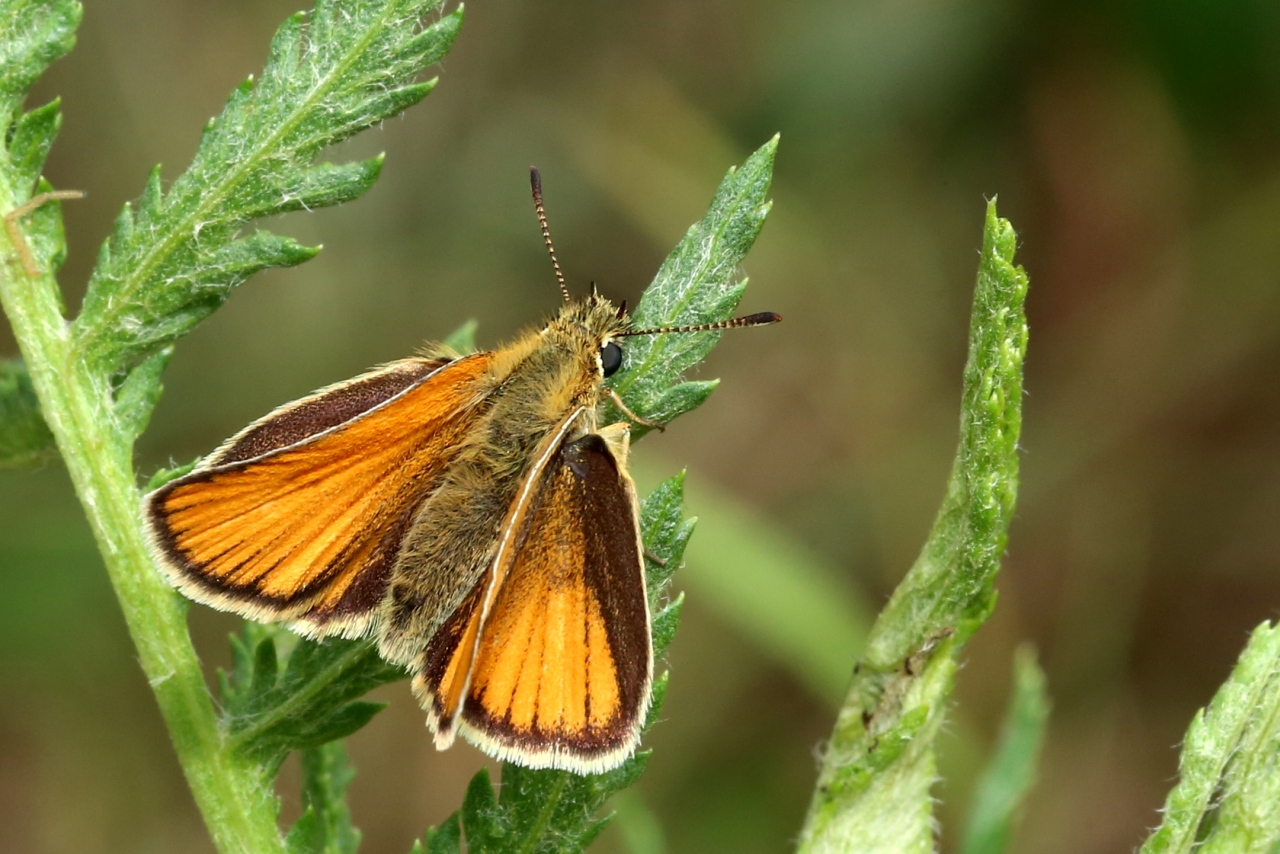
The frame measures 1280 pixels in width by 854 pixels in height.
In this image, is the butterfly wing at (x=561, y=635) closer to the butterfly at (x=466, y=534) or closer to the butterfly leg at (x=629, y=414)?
the butterfly at (x=466, y=534)

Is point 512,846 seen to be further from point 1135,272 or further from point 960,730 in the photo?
point 1135,272

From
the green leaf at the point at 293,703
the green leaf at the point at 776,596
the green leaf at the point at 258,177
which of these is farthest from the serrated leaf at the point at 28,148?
the green leaf at the point at 776,596

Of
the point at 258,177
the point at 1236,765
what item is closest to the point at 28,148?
the point at 258,177

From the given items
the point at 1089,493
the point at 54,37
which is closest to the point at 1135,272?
the point at 1089,493

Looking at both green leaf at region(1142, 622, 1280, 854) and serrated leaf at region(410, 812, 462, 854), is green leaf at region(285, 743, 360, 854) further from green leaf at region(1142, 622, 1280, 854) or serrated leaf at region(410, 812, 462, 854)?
green leaf at region(1142, 622, 1280, 854)

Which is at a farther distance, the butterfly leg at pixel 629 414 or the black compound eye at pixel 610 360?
the black compound eye at pixel 610 360

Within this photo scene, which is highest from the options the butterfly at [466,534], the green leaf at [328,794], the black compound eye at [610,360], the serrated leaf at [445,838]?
the black compound eye at [610,360]

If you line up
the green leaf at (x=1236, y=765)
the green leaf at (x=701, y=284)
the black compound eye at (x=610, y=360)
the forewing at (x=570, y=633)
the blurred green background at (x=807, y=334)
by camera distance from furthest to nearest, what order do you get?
the blurred green background at (x=807, y=334)
the black compound eye at (x=610, y=360)
the green leaf at (x=701, y=284)
the forewing at (x=570, y=633)
the green leaf at (x=1236, y=765)
